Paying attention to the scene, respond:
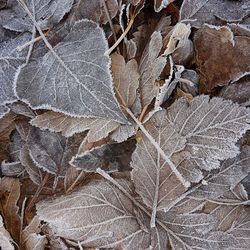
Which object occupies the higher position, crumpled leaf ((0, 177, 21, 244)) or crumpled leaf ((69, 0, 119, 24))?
crumpled leaf ((69, 0, 119, 24))

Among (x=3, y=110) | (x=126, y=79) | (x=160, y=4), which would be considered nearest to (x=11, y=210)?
(x=3, y=110)

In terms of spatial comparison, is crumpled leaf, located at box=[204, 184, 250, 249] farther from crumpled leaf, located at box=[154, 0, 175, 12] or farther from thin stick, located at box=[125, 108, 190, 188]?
crumpled leaf, located at box=[154, 0, 175, 12]

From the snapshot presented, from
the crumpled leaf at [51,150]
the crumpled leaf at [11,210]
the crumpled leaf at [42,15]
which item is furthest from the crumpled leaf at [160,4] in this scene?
the crumpled leaf at [11,210]

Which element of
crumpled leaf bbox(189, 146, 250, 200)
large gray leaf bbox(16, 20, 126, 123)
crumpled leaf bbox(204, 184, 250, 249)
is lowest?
crumpled leaf bbox(204, 184, 250, 249)

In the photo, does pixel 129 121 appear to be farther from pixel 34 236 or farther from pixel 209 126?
pixel 34 236

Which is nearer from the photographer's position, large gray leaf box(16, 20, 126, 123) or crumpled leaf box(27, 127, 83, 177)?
large gray leaf box(16, 20, 126, 123)

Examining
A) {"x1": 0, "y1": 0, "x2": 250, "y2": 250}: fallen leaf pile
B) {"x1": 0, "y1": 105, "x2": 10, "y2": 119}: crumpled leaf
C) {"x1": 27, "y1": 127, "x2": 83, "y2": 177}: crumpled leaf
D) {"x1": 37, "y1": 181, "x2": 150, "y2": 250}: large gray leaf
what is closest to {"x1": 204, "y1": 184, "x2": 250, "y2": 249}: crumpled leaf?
{"x1": 0, "y1": 0, "x2": 250, "y2": 250}: fallen leaf pile

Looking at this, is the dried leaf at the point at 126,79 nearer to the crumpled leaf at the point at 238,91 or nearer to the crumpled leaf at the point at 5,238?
the crumpled leaf at the point at 238,91

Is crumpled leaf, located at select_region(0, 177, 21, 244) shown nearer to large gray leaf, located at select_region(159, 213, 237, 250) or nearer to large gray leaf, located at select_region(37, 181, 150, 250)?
large gray leaf, located at select_region(37, 181, 150, 250)
